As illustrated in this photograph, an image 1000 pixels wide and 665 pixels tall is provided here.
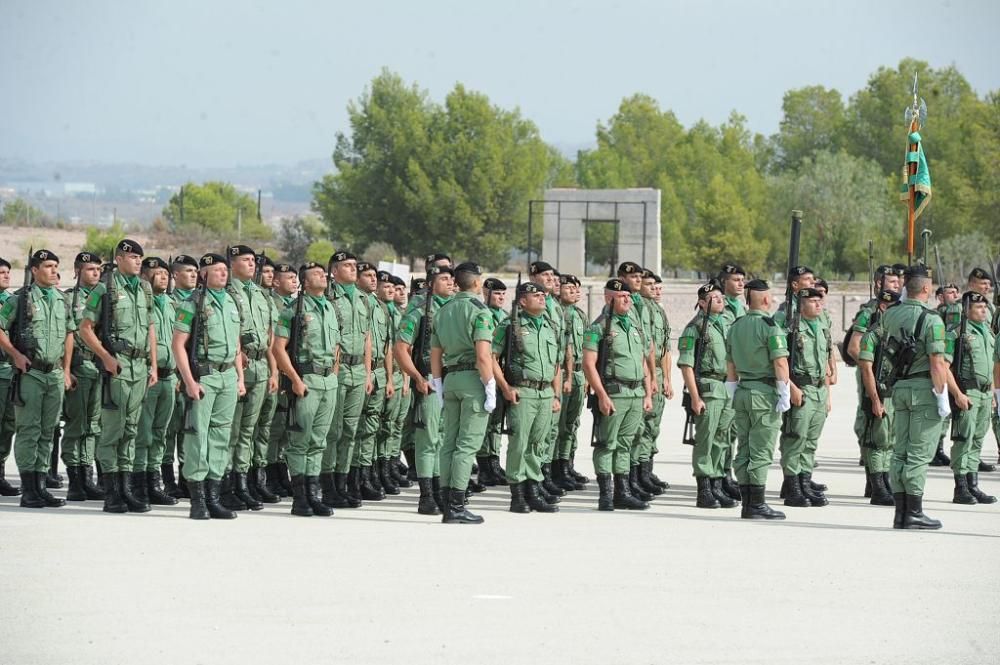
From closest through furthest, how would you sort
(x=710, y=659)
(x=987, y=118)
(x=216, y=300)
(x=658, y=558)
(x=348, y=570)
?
(x=710, y=659) → (x=348, y=570) → (x=658, y=558) → (x=216, y=300) → (x=987, y=118)

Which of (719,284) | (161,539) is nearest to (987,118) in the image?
(719,284)

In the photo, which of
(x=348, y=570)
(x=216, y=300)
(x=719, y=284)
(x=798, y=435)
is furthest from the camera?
(x=719, y=284)

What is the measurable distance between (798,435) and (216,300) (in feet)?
15.5

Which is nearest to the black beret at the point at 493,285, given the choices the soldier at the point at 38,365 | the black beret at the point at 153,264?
the black beret at the point at 153,264

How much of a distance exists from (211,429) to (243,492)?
3.22ft

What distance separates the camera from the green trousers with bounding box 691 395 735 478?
503 inches

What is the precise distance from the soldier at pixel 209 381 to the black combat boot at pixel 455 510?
5.13ft

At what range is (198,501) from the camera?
37.4 feet

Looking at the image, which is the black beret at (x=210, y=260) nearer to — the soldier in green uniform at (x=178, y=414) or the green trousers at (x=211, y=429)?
the soldier in green uniform at (x=178, y=414)

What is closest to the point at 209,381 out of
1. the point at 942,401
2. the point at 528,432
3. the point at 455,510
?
the point at 455,510

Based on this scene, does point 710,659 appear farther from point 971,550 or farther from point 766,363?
point 766,363

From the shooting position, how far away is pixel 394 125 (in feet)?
237

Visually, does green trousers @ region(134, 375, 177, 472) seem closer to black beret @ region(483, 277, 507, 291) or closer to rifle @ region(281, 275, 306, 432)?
rifle @ region(281, 275, 306, 432)

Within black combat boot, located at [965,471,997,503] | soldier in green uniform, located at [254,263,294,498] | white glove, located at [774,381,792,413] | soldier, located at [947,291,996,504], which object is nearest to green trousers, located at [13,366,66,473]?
soldier in green uniform, located at [254,263,294,498]
